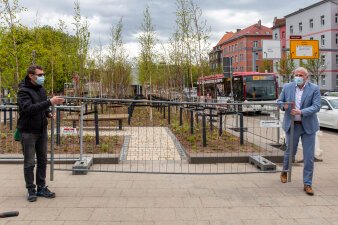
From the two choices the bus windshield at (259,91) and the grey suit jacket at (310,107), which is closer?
the grey suit jacket at (310,107)

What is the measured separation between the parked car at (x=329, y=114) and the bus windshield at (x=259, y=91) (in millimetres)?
10433

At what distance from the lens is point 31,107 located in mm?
5414

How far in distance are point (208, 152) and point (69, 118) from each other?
3512 mm

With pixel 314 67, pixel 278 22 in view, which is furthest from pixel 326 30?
pixel 278 22

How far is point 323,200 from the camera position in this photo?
5746 mm

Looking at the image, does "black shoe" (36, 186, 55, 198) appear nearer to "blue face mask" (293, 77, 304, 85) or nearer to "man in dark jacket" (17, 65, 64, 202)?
"man in dark jacket" (17, 65, 64, 202)

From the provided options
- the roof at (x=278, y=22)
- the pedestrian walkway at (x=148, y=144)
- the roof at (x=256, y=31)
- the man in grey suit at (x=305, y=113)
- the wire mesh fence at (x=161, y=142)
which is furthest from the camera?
the roof at (x=256, y=31)

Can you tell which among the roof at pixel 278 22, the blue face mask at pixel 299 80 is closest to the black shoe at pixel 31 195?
the blue face mask at pixel 299 80

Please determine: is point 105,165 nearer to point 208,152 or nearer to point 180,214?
point 208,152

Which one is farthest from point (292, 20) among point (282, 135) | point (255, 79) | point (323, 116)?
point (282, 135)

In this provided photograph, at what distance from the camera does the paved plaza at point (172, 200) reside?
4.92m

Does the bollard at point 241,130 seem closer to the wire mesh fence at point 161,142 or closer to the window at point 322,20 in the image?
the wire mesh fence at point 161,142

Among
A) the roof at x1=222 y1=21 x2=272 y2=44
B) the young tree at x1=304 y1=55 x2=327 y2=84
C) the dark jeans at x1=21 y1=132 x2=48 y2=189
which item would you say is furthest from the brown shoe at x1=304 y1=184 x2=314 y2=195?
the roof at x1=222 y1=21 x2=272 y2=44

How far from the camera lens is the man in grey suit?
20.0 feet
